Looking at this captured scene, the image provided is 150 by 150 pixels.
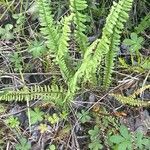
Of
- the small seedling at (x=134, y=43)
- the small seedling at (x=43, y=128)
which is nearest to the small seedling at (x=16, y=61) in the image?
the small seedling at (x=43, y=128)

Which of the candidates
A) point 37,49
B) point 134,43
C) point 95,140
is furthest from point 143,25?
point 95,140

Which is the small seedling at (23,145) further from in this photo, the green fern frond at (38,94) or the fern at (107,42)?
the fern at (107,42)

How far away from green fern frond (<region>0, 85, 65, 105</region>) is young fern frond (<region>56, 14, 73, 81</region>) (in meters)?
0.10

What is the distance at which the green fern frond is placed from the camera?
6.68ft

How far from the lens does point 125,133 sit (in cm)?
213

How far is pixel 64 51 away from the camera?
6.58 feet

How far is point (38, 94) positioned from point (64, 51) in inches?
11.1

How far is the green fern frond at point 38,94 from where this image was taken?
2035 mm

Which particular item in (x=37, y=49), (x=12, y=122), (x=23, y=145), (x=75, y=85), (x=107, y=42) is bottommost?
(x=23, y=145)

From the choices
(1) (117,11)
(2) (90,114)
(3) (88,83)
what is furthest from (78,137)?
(1) (117,11)

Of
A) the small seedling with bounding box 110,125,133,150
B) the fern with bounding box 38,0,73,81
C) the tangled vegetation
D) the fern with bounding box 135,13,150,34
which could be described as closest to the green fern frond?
the tangled vegetation

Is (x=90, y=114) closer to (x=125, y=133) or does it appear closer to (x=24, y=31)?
(x=125, y=133)

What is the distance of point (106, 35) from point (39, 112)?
66 centimetres

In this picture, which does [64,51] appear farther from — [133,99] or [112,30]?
[133,99]
